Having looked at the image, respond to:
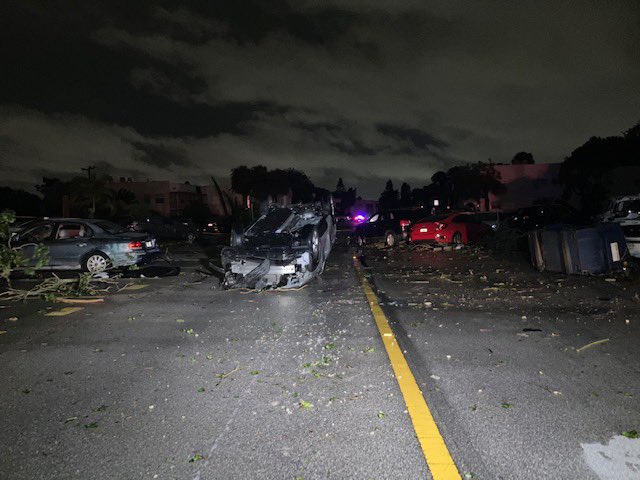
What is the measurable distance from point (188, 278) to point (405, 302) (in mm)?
5831

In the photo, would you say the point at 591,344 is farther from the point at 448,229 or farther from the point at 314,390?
the point at 448,229

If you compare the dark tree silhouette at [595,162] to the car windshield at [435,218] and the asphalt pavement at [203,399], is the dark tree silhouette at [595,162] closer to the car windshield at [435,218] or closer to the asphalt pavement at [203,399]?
the car windshield at [435,218]

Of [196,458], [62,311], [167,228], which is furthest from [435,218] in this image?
[167,228]

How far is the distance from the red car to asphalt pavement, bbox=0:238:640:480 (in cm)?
910

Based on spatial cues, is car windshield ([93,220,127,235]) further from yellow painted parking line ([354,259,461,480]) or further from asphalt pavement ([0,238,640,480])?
yellow painted parking line ([354,259,461,480])

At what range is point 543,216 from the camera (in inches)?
646

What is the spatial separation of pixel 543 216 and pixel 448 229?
13.0 ft

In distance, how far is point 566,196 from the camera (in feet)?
150

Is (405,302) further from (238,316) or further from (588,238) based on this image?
(588,238)

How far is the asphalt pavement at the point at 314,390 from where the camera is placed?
2605mm

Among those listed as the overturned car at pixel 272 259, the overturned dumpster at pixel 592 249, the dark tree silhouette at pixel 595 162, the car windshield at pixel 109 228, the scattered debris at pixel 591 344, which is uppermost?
the dark tree silhouette at pixel 595 162

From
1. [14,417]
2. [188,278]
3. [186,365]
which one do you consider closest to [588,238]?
[186,365]

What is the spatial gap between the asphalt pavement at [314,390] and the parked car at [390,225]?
1076 centimetres

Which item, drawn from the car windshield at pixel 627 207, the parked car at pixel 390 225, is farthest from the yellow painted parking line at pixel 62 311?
the parked car at pixel 390 225
